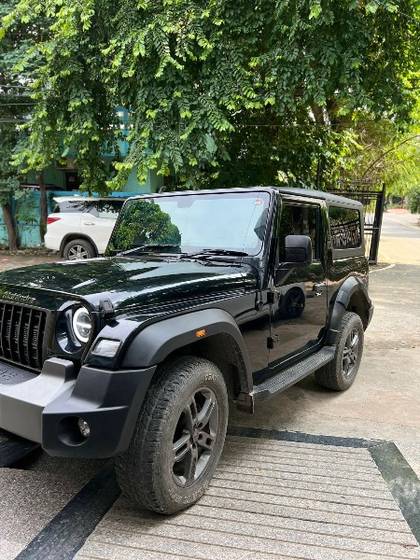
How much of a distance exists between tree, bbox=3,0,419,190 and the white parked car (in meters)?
3.78

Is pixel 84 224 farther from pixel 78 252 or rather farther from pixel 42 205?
pixel 42 205

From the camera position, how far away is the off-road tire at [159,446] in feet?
7.98

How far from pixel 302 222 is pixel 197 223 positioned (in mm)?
899

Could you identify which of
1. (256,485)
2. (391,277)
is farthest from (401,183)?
(256,485)

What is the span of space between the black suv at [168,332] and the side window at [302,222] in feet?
0.05

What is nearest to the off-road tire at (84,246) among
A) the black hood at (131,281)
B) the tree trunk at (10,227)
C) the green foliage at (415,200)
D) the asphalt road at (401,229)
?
the tree trunk at (10,227)

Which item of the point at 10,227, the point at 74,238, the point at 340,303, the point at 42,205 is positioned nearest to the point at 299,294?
the point at 340,303

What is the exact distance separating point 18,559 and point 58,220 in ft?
37.7

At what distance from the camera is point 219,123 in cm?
742

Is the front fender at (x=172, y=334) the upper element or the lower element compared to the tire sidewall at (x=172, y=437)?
upper

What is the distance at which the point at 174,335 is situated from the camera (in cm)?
248

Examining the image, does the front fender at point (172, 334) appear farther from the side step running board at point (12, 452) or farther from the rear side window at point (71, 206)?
the rear side window at point (71, 206)

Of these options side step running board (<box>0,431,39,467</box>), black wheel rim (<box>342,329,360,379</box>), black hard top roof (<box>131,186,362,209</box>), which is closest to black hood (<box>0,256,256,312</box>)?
black hard top roof (<box>131,186,362,209</box>)

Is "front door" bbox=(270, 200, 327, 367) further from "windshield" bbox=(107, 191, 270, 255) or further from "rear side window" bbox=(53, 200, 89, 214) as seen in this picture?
"rear side window" bbox=(53, 200, 89, 214)
